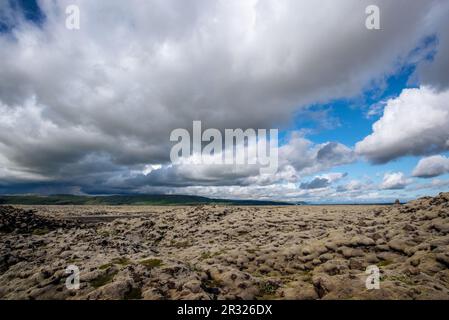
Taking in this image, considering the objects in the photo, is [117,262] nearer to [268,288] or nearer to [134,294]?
[134,294]

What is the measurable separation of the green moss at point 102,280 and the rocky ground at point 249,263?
0.10 metres

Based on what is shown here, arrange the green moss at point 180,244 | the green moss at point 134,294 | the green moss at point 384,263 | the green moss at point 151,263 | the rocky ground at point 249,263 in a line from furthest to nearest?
the green moss at point 180,244 → the green moss at point 384,263 → the green moss at point 151,263 → the rocky ground at point 249,263 → the green moss at point 134,294

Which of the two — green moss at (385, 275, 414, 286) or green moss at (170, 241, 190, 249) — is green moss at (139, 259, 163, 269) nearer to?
green moss at (170, 241, 190, 249)

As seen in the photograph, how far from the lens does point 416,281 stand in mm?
24328

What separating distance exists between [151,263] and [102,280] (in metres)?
6.86

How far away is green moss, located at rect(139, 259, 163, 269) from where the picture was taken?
32822 mm

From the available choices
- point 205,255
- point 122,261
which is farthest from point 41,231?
point 205,255

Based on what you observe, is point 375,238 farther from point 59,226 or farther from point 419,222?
point 59,226

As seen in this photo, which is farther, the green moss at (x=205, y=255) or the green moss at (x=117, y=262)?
the green moss at (x=205, y=255)

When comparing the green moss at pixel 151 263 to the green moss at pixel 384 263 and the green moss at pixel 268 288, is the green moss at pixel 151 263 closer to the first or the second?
the green moss at pixel 268 288

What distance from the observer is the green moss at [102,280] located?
27919 millimetres

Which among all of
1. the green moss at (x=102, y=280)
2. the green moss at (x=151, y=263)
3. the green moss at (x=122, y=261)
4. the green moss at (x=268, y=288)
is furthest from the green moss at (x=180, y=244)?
the green moss at (x=268, y=288)
